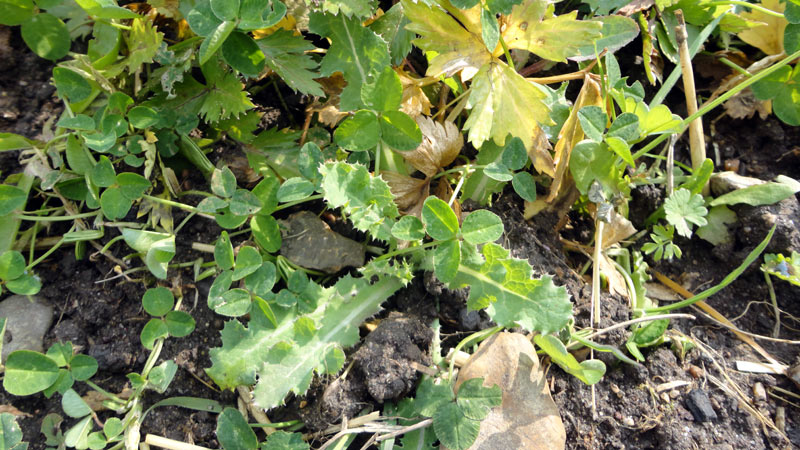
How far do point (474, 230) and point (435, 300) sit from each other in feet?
1.15

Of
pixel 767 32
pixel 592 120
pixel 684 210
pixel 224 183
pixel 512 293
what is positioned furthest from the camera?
pixel 767 32

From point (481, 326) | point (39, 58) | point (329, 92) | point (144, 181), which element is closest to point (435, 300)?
point (481, 326)

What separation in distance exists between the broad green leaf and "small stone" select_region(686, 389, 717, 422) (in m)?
1.10


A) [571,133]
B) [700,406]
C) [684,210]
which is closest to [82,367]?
[571,133]

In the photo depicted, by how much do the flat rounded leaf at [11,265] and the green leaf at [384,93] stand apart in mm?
1277

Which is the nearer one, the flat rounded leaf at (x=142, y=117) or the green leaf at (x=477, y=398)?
the green leaf at (x=477, y=398)

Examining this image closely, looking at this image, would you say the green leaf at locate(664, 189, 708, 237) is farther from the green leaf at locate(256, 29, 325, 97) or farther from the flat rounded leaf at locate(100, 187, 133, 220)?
the flat rounded leaf at locate(100, 187, 133, 220)

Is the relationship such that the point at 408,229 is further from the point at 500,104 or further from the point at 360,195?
the point at 500,104

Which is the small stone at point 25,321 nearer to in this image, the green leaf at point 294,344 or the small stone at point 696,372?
the green leaf at point 294,344

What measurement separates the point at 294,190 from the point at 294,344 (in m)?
0.52

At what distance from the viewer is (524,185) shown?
1.96 metres

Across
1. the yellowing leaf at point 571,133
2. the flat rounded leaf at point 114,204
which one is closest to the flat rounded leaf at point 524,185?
the yellowing leaf at point 571,133

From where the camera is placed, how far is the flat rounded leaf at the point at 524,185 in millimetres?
1954

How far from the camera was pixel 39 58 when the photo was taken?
204 centimetres
